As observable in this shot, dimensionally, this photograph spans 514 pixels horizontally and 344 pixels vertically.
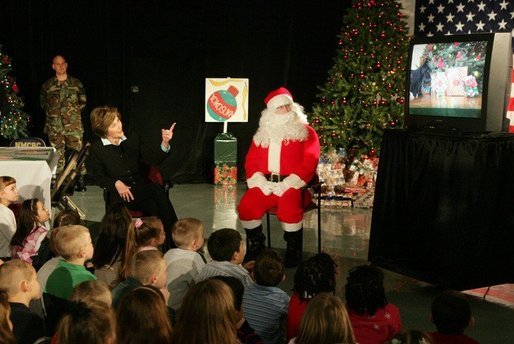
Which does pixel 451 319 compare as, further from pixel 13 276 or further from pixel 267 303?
pixel 13 276

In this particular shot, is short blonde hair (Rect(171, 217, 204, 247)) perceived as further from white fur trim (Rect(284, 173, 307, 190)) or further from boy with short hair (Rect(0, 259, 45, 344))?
white fur trim (Rect(284, 173, 307, 190))

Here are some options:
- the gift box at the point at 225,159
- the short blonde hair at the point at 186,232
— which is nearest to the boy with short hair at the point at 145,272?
the short blonde hair at the point at 186,232

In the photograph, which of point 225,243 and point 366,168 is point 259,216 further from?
point 366,168

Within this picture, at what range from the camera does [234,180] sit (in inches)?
375

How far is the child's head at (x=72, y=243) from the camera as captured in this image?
3.81 meters

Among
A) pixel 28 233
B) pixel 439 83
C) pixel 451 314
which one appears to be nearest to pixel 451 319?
pixel 451 314

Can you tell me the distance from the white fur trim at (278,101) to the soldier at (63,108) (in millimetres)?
3368

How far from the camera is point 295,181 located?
19.3ft

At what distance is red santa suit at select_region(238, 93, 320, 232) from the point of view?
231 inches

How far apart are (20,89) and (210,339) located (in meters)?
7.05

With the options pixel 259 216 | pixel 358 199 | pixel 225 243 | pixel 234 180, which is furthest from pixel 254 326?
pixel 234 180

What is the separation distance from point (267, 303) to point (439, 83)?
2344 millimetres

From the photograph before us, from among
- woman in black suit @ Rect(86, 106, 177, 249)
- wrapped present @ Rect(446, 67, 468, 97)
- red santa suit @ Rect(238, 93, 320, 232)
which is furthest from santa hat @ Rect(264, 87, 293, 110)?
wrapped present @ Rect(446, 67, 468, 97)

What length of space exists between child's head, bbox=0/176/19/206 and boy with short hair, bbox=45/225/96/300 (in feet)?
4.94
